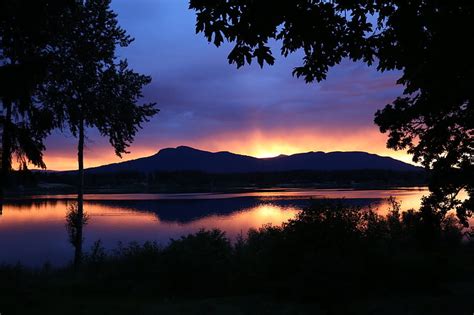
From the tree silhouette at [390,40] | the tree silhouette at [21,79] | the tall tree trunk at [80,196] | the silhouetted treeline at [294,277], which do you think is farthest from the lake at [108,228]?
the tree silhouette at [21,79]

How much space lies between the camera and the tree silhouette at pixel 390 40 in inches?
220

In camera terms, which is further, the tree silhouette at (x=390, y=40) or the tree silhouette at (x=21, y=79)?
the tree silhouette at (x=21, y=79)

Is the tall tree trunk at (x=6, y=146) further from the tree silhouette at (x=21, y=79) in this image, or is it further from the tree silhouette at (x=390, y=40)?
the tree silhouette at (x=390, y=40)

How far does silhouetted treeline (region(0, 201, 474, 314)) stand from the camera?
11008mm

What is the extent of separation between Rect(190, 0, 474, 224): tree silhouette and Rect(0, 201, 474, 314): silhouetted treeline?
9.24 feet

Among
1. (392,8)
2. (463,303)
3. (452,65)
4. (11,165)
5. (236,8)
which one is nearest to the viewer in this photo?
(236,8)

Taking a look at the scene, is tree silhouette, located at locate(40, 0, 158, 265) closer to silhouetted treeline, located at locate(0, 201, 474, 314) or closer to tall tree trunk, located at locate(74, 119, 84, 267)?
tall tree trunk, located at locate(74, 119, 84, 267)

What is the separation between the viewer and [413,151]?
14734mm

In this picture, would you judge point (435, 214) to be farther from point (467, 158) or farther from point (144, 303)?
point (144, 303)

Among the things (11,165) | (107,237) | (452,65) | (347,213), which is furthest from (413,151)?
(107,237)

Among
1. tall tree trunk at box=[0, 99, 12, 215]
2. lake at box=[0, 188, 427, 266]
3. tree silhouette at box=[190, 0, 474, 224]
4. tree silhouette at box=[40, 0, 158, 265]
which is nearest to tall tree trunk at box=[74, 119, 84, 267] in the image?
tree silhouette at box=[40, 0, 158, 265]

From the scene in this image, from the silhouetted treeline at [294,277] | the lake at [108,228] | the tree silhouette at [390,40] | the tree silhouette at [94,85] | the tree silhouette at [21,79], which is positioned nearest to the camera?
the tree silhouette at [390,40]

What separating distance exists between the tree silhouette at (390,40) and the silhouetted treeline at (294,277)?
2817mm

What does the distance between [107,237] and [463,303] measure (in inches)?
1362
